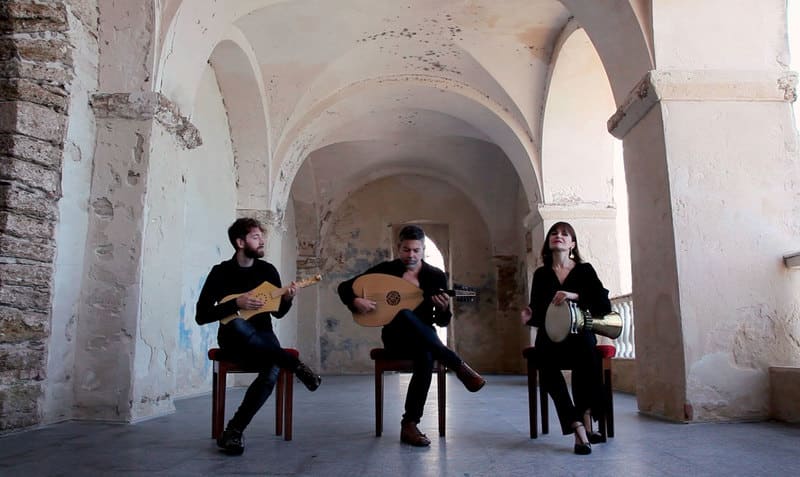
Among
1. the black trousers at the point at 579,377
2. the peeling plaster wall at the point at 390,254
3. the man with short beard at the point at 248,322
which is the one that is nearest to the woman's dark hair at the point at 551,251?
the black trousers at the point at 579,377

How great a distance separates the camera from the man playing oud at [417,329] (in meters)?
Result: 3.55

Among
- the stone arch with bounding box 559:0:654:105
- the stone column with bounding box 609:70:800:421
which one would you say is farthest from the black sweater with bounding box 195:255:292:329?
the stone arch with bounding box 559:0:654:105

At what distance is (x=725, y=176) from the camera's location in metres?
4.57

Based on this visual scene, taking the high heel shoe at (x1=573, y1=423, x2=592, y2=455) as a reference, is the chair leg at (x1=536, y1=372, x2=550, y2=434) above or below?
above

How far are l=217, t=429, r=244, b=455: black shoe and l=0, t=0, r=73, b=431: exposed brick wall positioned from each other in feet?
6.17

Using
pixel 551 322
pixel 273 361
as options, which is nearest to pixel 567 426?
pixel 551 322

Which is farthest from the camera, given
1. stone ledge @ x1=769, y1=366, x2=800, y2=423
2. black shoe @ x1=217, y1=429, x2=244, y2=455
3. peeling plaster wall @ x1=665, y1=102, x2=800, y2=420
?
peeling plaster wall @ x1=665, y1=102, x2=800, y2=420

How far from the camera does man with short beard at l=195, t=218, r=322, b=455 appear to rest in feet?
11.1

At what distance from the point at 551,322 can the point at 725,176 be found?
2120 millimetres

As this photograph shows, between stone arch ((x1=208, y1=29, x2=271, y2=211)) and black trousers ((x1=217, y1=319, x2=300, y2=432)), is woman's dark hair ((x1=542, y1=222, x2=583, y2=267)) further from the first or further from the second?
stone arch ((x1=208, y1=29, x2=271, y2=211))

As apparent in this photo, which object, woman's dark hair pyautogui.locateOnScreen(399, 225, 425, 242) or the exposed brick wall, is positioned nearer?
woman's dark hair pyautogui.locateOnScreen(399, 225, 425, 242)

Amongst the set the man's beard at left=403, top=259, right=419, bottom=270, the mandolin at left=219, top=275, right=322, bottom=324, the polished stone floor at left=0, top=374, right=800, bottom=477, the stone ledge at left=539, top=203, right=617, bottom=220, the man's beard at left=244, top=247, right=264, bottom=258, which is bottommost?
the polished stone floor at left=0, top=374, right=800, bottom=477

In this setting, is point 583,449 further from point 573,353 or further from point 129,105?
point 129,105

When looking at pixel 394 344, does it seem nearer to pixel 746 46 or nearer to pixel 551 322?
pixel 551 322
